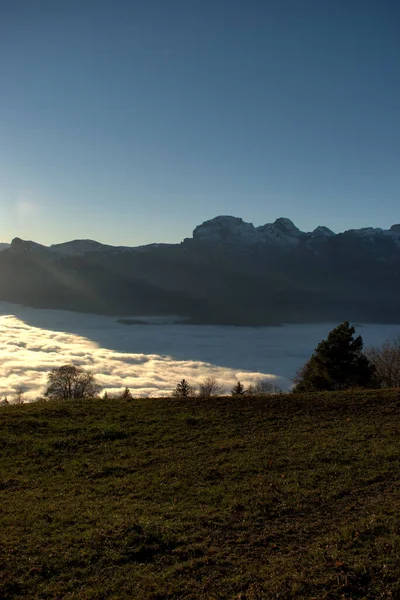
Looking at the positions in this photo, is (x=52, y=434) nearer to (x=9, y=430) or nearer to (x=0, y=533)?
(x=9, y=430)

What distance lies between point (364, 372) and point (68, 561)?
4275cm

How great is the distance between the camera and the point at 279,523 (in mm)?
13430

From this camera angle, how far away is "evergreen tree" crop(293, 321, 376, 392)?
155ft

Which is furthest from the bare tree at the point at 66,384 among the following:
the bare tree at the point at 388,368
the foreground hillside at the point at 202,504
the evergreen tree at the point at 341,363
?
the foreground hillside at the point at 202,504

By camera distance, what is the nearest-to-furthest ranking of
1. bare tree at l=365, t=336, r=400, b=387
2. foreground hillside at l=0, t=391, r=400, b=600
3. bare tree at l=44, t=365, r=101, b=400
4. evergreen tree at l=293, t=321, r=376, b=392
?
foreground hillside at l=0, t=391, r=400, b=600 < evergreen tree at l=293, t=321, r=376, b=392 < bare tree at l=365, t=336, r=400, b=387 < bare tree at l=44, t=365, r=101, b=400

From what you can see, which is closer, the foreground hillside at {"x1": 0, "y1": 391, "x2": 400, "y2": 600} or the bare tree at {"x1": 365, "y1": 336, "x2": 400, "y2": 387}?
the foreground hillside at {"x1": 0, "y1": 391, "x2": 400, "y2": 600}

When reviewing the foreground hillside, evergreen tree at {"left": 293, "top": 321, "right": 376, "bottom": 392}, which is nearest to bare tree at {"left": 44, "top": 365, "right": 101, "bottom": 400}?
evergreen tree at {"left": 293, "top": 321, "right": 376, "bottom": 392}

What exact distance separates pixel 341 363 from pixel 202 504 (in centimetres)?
3677

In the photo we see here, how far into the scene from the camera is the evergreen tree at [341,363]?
47.1 metres

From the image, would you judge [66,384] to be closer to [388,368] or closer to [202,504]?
[388,368]

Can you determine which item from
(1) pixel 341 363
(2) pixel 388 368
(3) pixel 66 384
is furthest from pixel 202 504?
(3) pixel 66 384

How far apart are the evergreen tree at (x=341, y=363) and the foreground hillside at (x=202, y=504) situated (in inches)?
→ 795

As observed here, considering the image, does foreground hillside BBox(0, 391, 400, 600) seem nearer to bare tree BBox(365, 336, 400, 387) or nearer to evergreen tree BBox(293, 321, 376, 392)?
evergreen tree BBox(293, 321, 376, 392)

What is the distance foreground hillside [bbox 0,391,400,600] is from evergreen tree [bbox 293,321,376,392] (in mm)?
20195
